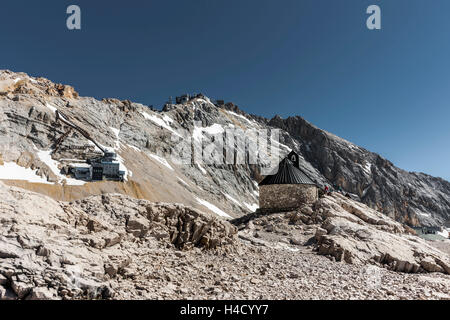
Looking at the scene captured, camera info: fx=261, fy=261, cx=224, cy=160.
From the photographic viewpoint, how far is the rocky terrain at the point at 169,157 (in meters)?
55.2

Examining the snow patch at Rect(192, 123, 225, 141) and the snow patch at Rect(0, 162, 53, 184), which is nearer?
the snow patch at Rect(0, 162, 53, 184)

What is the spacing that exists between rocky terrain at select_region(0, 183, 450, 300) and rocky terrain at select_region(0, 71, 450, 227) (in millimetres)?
45258

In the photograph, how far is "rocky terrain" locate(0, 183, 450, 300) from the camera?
21.6ft

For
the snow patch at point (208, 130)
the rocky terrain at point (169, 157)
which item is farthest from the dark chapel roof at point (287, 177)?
the snow patch at point (208, 130)

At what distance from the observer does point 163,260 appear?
9758 millimetres

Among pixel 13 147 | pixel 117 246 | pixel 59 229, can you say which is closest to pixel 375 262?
pixel 117 246

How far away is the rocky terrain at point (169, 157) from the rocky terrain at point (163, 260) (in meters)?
45.3

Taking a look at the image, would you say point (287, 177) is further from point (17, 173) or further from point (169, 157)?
point (169, 157)

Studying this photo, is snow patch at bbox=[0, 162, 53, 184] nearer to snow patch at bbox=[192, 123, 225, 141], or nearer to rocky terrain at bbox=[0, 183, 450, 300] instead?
rocky terrain at bbox=[0, 183, 450, 300]

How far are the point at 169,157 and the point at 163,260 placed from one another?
83336mm

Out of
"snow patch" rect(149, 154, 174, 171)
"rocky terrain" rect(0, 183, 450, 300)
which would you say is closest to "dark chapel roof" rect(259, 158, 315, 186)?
"rocky terrain" rect(0, 183, 450, 300)

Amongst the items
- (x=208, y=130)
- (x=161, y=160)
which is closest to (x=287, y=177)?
(x=161, y=160)

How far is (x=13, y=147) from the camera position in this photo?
176 ft
